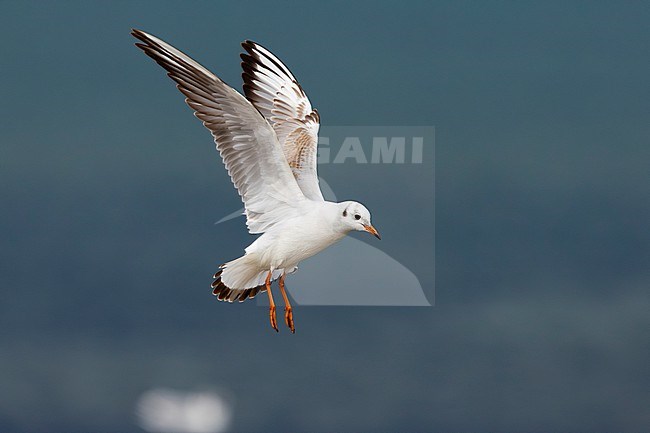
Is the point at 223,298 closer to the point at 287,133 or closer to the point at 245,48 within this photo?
the point at 287,133

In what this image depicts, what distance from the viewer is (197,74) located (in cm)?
774

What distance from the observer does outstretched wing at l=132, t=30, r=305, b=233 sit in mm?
7715

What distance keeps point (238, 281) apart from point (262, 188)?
2.44 feet

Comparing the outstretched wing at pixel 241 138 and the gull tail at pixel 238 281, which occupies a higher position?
the outstretched wing at pixel 241 138

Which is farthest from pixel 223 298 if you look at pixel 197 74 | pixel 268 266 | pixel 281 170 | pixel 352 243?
pixel 352 243

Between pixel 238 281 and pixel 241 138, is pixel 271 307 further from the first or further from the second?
pixel 241 138

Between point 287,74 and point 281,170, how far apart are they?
1.79m

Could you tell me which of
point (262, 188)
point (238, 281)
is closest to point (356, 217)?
point (262, 188)

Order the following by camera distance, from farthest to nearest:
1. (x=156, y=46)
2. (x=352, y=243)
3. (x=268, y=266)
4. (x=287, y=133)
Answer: (x=352, y=243) → (x=287, y=133) → (x=268, y=266) → (x=156, y=46)

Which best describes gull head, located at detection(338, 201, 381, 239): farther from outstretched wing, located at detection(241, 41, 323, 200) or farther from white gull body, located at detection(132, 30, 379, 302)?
outstretched wing, located at detection(241, 41, 323, 200)

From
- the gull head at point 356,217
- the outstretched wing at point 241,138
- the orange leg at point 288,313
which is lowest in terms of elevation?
the orange leg at point 288,313

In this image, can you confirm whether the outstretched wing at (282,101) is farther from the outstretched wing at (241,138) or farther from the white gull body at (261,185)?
the outstretched wing at (241,138)

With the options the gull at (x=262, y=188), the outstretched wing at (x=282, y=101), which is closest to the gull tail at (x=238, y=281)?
the gull at (x=262, y=188)

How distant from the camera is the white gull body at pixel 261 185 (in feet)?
25.3
